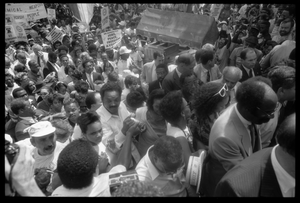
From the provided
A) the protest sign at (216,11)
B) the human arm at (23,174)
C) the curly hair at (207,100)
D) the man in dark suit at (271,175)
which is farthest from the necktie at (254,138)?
the protest sign at (216,11)

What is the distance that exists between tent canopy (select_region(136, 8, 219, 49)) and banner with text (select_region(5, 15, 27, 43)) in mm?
3931

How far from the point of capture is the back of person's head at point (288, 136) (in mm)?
1350

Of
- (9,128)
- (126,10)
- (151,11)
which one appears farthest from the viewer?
(126,10)

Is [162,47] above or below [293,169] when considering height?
below

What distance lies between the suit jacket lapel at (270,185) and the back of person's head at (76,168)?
1.20 meters

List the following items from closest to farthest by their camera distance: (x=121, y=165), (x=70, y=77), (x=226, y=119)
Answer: (x=226, y=119)
(x=121, y=165)
(x=70, y=77)

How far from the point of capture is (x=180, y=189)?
6.09 feet

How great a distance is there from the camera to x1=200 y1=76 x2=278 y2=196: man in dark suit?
1.90 m

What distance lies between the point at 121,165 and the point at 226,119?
1.06 metres

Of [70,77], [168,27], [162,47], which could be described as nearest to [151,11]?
[168,27]

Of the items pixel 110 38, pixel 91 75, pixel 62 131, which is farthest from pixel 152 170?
pixel 110 38

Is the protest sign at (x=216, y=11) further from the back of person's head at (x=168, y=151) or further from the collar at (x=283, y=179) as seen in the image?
the collar at (x=283, y=179)
